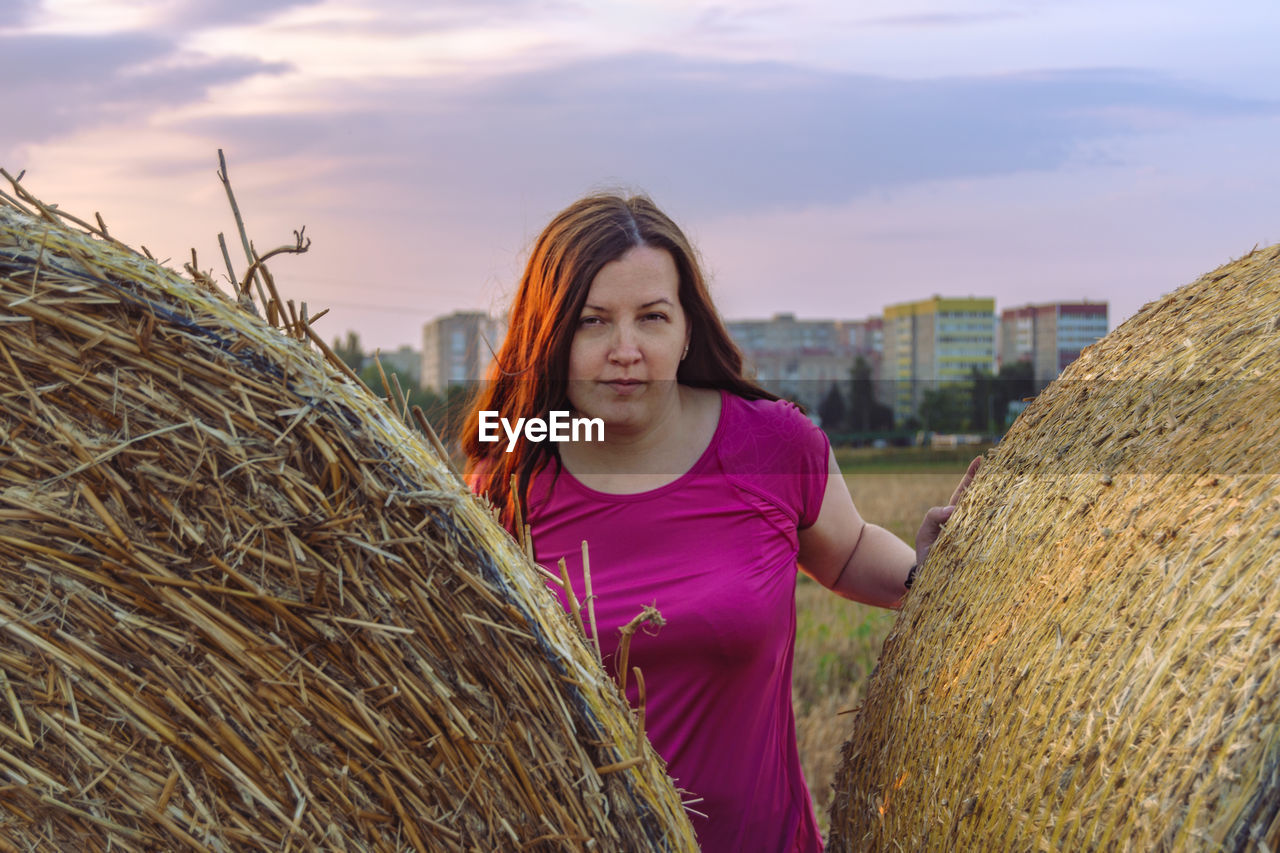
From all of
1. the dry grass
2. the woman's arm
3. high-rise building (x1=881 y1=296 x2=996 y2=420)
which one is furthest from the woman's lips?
high-rise building (x1=881 y1=296 x2=996 y2=420)

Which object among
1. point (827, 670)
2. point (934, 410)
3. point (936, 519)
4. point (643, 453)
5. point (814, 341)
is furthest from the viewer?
point (814, 341)

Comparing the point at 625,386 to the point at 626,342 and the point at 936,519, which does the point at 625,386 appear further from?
the point at 936,519

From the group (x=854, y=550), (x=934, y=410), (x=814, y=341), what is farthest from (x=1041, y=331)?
(x=854, y=550)

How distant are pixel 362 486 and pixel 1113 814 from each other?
119cm

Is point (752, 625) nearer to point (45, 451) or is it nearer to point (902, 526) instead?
point (45, 451)

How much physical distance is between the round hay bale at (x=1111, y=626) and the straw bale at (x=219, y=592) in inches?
30.5

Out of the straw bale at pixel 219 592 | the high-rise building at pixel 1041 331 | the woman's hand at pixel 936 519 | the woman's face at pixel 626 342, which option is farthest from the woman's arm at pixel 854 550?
the high-rise building at pixel 1041 331

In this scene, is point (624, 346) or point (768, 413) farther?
point (768, 413)

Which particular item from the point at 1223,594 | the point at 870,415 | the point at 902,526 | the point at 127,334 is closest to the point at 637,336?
the point at 127,334

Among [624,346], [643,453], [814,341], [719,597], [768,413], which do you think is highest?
[814,341]

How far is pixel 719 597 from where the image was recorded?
236cm

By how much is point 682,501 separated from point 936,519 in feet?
1.95

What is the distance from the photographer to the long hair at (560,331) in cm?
247

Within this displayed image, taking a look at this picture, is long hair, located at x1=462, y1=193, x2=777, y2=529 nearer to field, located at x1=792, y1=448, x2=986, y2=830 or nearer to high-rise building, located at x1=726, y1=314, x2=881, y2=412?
field, located at x1=792, y1=448, x2=986, y2=830
